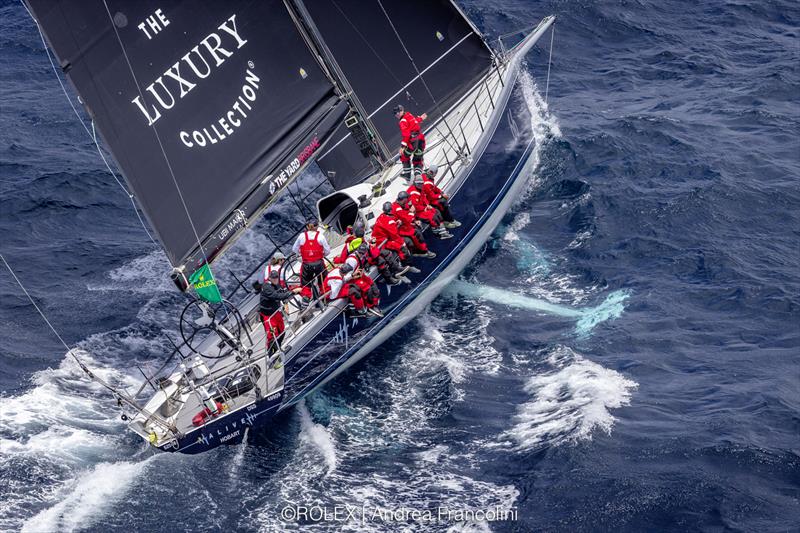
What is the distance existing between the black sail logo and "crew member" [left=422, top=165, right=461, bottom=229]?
4.89m

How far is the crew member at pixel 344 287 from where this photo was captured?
20453mm

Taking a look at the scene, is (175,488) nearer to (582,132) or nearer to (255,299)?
(255,299)

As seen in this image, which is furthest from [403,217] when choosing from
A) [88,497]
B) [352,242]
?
[88,497]

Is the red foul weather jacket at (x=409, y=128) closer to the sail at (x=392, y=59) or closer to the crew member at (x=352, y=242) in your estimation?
the sail at (x=392, y=59)

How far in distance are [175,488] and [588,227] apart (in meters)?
11.3

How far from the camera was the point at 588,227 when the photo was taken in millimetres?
24109

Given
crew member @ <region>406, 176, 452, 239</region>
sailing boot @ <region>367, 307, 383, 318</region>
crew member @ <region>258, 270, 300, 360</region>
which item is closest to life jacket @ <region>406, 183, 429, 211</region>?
crew member @ <region>406, 176, 452, 239</region>

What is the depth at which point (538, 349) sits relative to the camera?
20.7m

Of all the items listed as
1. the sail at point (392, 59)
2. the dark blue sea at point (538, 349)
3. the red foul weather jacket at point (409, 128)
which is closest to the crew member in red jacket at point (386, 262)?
the dark blue sea at point (538, 349)

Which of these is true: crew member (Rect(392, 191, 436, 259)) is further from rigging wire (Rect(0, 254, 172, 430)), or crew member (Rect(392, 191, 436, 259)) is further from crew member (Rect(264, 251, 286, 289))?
rigging wire (Rect(0, 254, 172, 430))

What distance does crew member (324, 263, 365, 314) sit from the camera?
20.5 meters

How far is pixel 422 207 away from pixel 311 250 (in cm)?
250

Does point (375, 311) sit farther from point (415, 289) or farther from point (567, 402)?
point (567, 402)

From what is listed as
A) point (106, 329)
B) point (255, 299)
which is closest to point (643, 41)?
point (255, 299)
